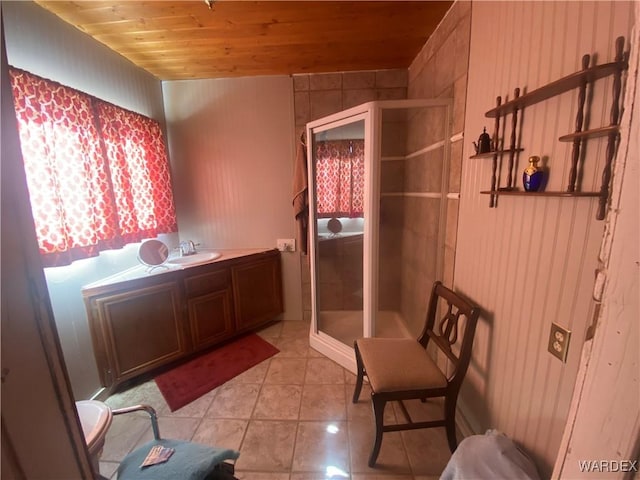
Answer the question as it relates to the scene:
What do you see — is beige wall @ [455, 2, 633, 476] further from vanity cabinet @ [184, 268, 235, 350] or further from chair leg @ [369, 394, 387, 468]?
vanity cabinet @ [184, 268, 235, 350]

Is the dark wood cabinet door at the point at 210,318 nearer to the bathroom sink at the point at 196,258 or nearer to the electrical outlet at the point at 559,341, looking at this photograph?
the bathroom sink at the point at 196,258

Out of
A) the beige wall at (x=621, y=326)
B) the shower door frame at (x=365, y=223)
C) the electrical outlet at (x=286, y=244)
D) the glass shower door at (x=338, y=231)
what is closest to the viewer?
the beige wall at (x=621, y=326)

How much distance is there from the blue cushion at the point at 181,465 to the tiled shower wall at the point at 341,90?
2580mm

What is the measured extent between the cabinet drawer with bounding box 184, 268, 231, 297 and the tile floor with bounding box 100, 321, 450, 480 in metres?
0.75

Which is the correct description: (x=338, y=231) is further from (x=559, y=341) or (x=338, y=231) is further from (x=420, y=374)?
(x=559, y=341)

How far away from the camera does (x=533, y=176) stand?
952mm

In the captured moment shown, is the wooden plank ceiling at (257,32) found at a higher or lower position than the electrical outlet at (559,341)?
higher

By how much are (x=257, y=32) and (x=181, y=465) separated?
7.86ft

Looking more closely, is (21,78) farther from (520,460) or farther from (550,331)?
(520,460)

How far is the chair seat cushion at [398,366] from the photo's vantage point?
133 cm

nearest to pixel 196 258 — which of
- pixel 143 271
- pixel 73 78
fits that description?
pixel 143 271

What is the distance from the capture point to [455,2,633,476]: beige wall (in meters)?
0.82

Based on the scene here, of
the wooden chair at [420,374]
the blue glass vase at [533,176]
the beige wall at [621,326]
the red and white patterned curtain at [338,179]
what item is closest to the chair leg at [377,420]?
the wooden chair at [420,374]

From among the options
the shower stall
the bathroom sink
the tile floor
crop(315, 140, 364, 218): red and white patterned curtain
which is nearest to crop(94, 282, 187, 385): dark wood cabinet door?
the tile floor
